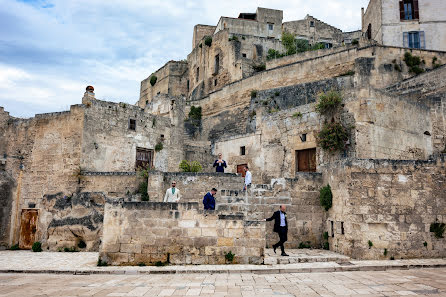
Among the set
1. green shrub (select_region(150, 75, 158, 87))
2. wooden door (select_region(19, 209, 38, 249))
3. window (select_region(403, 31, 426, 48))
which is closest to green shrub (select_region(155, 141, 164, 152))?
wooden door (select_region(19, 209, 38, 249))

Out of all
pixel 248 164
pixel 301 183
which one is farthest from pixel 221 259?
pixel 248 164

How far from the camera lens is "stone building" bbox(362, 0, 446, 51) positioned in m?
27.3

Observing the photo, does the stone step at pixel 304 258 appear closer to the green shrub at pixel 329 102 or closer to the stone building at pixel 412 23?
the green shrub at pixel 329 102

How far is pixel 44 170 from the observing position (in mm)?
16531

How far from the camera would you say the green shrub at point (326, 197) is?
36.4 ft

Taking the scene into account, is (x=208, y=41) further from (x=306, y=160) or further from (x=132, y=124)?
(x=306, y=160)

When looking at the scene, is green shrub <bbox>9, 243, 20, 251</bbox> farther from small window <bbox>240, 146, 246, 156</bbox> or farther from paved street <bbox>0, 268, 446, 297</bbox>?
small window <bbox>240, 146, 246, 156</bbox>

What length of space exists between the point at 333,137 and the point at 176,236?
804cm

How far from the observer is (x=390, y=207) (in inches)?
395

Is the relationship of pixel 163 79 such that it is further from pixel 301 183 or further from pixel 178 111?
pixel 301 183

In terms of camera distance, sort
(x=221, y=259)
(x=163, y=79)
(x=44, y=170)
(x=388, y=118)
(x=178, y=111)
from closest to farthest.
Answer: (x=221, y=259)
(x=388, y=118)
(x=44, y=170)
(x=178, y=111)
(x=163, y=79)

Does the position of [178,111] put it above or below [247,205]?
above

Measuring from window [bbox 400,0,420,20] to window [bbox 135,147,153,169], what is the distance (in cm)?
2279

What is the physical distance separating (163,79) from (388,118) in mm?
33834
